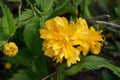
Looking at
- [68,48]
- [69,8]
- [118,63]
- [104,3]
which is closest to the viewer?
[68,48]

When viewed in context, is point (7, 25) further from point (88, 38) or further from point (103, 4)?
point (103, 4)

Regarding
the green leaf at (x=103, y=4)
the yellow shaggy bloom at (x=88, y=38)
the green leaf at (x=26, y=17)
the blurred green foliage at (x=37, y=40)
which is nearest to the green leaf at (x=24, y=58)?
the blurred green foliage at (x=37, y=40)

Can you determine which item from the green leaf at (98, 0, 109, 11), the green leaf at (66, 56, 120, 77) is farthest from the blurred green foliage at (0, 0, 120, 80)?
the green leaf at (98, 0, 109, 11)

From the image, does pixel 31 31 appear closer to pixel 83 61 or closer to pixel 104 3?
pixel 83 61

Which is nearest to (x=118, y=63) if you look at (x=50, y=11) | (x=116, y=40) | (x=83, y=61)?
(x=116, y=40)

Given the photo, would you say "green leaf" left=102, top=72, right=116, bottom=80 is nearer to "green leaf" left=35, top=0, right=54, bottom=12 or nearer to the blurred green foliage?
the blurred green foliage

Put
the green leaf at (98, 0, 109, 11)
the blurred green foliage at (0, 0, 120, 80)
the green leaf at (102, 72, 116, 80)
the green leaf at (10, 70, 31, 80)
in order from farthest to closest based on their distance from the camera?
the green leaf at (98, 0, 109, 11) < the green leaf at (102, 72, 116, 80) < the green leaf at (10, 70, 31, 80) < the blurred green foliage at (0, 0, 120, 80)
